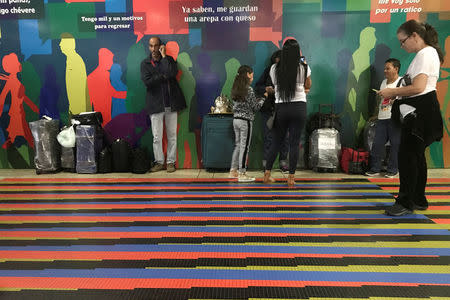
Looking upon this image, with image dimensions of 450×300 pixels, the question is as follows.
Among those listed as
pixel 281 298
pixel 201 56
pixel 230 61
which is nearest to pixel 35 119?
pixel 201 56

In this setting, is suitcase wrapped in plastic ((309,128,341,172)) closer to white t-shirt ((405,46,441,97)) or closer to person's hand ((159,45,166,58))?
white t-shirt ((405,46,441,97))

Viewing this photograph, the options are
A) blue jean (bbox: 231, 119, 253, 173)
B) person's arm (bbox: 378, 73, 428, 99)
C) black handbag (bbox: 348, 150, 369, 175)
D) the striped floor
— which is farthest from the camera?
black handbag (bbox: 348, 150, 369, 175)

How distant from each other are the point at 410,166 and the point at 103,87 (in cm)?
454

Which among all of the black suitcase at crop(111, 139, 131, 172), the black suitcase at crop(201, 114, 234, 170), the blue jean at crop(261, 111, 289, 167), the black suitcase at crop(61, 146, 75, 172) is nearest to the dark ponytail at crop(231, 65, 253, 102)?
the black suitcase at crop(201, 114, 234, 170)

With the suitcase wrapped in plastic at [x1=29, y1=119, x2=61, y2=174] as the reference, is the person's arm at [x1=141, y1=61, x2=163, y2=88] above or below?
above

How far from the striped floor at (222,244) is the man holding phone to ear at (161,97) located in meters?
1.17

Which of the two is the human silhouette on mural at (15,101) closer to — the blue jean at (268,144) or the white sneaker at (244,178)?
the white sneaker at (244,178)

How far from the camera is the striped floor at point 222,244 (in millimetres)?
2258

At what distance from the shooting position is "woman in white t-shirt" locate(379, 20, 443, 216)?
10.3 feet

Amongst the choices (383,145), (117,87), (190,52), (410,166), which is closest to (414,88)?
(410,166)

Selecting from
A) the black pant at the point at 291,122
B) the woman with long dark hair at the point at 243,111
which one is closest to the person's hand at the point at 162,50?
the woman with long dark hair at the point at 243,111

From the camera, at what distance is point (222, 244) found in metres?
2.88

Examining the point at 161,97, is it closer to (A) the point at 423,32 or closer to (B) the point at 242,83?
(B) the point at 242,83

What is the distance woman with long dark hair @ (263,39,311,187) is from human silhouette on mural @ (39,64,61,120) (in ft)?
12.0
